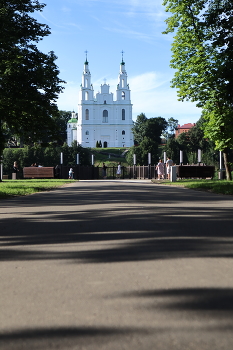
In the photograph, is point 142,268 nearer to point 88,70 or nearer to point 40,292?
point 40,292

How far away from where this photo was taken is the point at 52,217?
9883mm

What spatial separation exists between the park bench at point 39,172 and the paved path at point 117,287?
123 ft

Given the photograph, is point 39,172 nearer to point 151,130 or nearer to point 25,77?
point 25,77

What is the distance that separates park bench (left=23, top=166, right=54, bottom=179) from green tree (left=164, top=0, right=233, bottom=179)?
760 inches

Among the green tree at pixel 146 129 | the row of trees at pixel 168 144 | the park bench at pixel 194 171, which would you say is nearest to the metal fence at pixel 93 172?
the row of trees at pixel 168 144

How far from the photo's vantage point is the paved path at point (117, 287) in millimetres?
3078

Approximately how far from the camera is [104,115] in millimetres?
148250

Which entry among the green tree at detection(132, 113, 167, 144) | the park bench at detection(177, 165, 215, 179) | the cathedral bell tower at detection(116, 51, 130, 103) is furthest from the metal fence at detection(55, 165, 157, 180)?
the cathedral bell tower at detection(116, 51, 130, 103)

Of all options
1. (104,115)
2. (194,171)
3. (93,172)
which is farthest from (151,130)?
(194,171)

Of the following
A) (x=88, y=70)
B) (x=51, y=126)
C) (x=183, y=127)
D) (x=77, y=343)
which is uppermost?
(x=88, y=70)

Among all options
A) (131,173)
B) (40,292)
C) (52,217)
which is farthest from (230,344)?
(131,173)

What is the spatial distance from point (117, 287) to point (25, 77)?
66.6ft

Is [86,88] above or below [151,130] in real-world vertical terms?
above

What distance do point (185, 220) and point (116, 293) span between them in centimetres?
508
